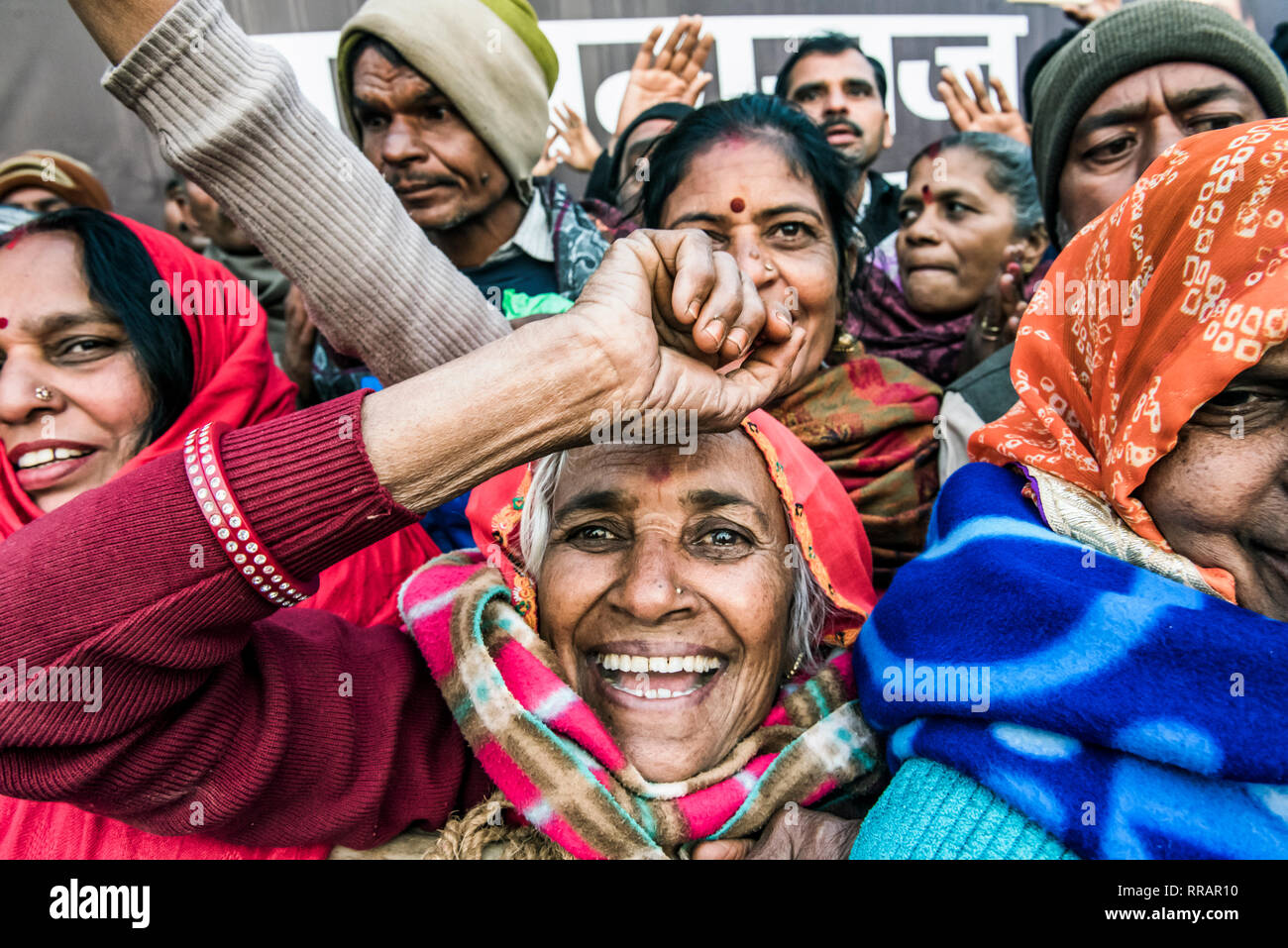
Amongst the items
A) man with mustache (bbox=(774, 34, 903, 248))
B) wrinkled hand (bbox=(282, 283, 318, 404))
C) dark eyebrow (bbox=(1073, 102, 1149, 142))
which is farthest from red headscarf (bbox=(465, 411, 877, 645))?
man with mustache (bbox=(774, 34, 903, 248))

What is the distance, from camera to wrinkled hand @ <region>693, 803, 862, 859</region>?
183 cm

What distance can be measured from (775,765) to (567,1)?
4.15 metres

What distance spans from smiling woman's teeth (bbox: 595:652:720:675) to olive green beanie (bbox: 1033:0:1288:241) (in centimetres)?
238

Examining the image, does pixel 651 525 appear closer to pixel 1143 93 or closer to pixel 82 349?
pixel 82 349

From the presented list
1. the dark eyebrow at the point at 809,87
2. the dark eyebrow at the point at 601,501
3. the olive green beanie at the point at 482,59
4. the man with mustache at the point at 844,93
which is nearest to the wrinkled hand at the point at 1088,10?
the man with mustache at the point at 844,93

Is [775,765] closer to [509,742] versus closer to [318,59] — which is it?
[509,742]

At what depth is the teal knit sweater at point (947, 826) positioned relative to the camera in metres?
1.57

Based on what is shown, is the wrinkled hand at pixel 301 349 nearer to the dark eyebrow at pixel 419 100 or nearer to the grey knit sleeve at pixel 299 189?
the dark eyebrow at pixel 419 100

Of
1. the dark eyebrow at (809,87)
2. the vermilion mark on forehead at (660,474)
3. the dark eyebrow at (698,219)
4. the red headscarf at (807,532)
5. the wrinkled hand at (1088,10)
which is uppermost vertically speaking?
the wrinkled hand at (1088,10)

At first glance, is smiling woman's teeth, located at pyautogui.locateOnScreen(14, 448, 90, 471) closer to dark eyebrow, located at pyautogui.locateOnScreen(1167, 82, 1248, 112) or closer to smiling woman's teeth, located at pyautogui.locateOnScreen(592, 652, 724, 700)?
smiling woman's teeth, located at pyautogui.locateOnScreen(592, 652, 724, 700)

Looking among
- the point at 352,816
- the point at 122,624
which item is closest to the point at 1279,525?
the point at 352,816

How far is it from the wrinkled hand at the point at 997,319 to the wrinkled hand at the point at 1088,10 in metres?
1.97

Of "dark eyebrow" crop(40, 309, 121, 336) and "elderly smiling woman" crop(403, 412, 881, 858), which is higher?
"dark eyebrow" crop(40, 309, 121, 336)

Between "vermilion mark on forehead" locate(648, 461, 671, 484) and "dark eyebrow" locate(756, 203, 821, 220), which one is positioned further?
"dark eyebrow" locate(756, 203, 821, 220)
